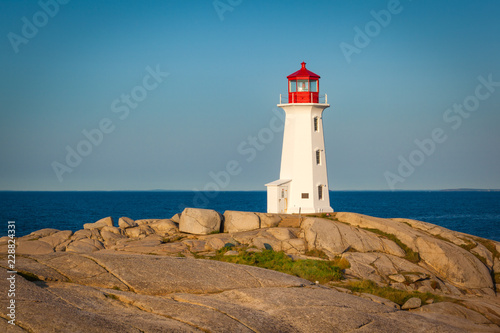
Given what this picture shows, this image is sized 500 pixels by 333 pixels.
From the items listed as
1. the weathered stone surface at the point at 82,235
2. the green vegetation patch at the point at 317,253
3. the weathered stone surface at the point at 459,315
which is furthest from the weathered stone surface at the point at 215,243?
the weathered stone surface at the point at 459,315

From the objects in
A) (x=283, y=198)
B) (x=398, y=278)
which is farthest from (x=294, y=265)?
(x=283, y=198)

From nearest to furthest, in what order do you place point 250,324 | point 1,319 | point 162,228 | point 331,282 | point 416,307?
point 1,319, point 250,324, point 416,307, point 331,282, point 162,228

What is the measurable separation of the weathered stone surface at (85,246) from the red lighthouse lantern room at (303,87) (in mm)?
16744

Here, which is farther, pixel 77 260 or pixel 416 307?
pixel 416 307

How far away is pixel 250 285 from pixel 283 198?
21.5 meters

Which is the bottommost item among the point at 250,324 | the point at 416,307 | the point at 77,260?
the point at 416,307

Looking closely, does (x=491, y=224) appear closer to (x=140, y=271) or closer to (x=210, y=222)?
(x=210, y=222)

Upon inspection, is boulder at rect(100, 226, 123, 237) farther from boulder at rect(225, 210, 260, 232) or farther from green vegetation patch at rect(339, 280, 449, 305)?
green vegetation patch at rect(339, 280, 449, 305)

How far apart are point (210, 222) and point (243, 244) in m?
3.66

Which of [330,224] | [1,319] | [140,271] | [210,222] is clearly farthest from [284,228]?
[1,319]

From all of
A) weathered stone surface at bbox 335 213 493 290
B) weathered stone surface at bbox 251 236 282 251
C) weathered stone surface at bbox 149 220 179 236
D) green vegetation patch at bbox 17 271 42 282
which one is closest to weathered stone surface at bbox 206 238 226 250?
weathered stone surface at bbox 251 236 282 251

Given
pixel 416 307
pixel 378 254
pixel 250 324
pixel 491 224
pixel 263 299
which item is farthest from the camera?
pixel 491 224

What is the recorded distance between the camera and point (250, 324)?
A: 1082cm

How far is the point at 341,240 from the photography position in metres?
27.7
